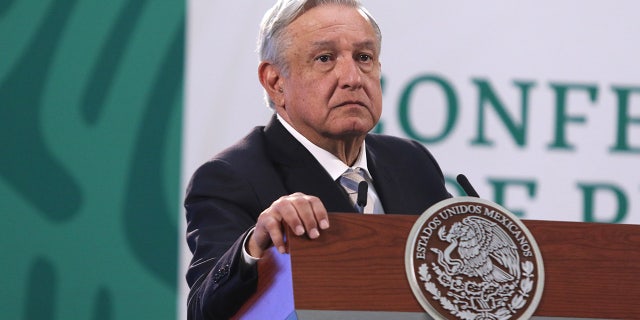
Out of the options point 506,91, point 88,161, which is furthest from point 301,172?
point 506,91

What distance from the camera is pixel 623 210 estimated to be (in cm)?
374

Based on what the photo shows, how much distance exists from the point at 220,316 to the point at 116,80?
5.22ft

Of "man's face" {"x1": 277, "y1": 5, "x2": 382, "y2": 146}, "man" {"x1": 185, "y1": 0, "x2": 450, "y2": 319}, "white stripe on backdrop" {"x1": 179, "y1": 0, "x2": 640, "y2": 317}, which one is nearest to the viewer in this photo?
"man" {"x1": 185, "y1": 0, "x2": 450, "y2": 319}

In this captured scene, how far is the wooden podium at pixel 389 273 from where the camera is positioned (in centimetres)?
165

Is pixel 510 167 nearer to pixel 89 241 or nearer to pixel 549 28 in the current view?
pixel 549 28

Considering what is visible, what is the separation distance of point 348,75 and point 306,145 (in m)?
0.21

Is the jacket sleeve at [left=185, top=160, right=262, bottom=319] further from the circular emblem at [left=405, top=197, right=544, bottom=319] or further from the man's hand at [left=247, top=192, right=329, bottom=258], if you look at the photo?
the circular emblem at [left=405, top=197, right=544, bottom=319]

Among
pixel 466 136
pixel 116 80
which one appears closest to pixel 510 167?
pixel 466 136

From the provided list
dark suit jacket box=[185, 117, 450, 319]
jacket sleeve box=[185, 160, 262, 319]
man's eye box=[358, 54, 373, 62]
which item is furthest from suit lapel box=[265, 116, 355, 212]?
man's eye box=[358, 54, 373, 62]

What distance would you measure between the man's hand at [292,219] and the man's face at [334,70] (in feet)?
2.07

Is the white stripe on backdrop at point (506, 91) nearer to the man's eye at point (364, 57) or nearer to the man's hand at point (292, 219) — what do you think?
the man's eye at point (364, 57)

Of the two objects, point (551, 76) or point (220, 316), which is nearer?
point (220, 316)

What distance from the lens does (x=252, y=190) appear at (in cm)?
231

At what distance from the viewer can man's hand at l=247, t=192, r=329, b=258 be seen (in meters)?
1.68
